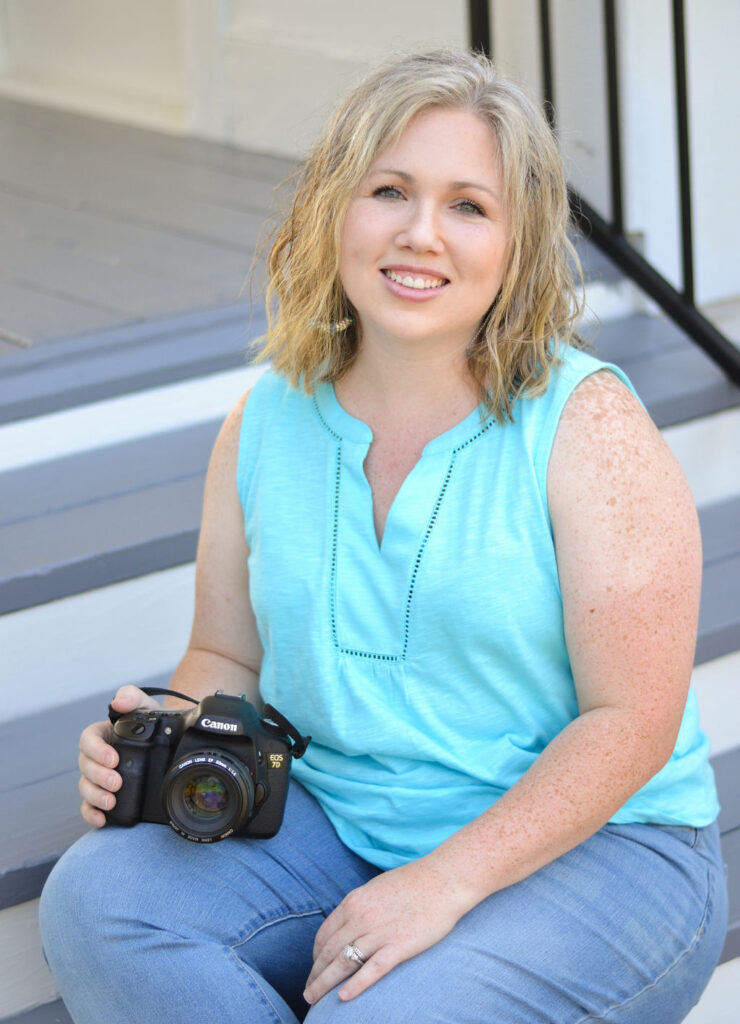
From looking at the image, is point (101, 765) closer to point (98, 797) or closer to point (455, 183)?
point (98, 797)

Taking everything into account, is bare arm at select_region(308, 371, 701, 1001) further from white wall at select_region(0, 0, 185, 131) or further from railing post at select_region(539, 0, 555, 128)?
white wall at select_region(0, 0, 185, 131)

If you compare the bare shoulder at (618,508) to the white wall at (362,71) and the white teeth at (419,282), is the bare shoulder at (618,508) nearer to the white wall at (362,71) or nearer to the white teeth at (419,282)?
the white teeth at (419,282)

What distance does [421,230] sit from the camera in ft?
4.15

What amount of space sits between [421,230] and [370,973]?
0.67 meters

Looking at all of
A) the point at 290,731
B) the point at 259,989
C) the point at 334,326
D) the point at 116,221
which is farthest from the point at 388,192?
the point at 116,221

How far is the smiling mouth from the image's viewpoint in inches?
50.6

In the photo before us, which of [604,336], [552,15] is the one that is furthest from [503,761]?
[552,15]

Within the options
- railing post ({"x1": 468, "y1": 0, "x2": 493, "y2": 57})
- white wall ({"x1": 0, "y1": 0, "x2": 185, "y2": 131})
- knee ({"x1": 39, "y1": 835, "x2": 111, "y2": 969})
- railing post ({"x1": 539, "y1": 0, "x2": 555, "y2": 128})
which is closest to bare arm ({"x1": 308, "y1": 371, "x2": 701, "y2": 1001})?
knee ({"x1": 39, "y1": 835, "x2": 111, "y2": 969})

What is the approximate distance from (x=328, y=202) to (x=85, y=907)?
71 centimetres

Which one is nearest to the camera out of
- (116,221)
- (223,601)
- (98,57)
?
(223,601)

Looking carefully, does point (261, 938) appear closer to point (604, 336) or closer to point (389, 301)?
point (389, 301)

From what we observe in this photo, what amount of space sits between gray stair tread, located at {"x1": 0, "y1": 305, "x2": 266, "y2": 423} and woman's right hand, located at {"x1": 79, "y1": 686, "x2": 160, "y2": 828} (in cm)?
79

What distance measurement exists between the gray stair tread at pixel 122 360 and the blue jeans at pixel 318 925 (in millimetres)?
888

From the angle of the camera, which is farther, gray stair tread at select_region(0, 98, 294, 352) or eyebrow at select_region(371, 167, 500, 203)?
gray stair tread at select_region(0, 98, 294, 352)
